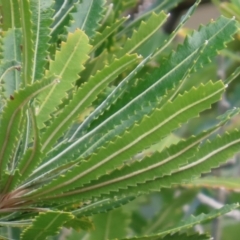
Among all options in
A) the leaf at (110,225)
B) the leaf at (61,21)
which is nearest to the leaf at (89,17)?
the leaf at (61,21)

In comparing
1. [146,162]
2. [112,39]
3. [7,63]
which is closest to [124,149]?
[146,162]

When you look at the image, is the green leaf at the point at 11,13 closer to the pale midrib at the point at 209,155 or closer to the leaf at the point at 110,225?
the pale midrib at the point at 209,155

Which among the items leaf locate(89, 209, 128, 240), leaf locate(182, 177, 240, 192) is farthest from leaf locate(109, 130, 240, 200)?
leaf locate(182, 177, 240, 192)

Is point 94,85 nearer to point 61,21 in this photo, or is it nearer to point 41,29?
point 41,29

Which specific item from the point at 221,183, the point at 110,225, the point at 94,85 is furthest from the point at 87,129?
the point at 221,183

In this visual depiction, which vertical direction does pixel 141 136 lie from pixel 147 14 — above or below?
below

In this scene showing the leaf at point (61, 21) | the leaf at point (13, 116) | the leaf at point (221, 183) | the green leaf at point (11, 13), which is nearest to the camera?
the leaf at point (13, 116)
